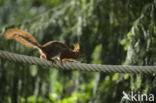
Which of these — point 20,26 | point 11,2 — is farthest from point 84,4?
point 11,2

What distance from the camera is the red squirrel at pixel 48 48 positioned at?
212cm

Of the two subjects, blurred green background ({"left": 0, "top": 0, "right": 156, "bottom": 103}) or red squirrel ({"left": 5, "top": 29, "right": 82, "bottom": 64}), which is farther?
blurred green background ({"left": 0, "top": 0, "right": 156, "bottom": 103})

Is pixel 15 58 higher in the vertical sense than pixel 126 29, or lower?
lower

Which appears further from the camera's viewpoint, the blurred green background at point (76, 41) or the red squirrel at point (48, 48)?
the blurred green background at point (76, 41)

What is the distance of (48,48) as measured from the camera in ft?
7.25

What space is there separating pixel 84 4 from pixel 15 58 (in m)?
1.43

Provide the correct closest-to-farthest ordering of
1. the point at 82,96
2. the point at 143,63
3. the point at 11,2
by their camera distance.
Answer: the point at 143,63, the point at 82,96, the point at 11,2

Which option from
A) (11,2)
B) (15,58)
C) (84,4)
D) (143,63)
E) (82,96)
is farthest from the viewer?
(11,2)

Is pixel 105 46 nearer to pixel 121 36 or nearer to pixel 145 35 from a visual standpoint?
pixel 121 36

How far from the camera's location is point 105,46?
10.8ft

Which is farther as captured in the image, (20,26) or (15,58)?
(20,26)

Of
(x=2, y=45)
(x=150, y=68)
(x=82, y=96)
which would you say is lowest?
(x=82, y=96)

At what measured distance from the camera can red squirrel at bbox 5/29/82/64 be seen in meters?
2.12

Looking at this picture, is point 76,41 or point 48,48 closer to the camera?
point 48,48
